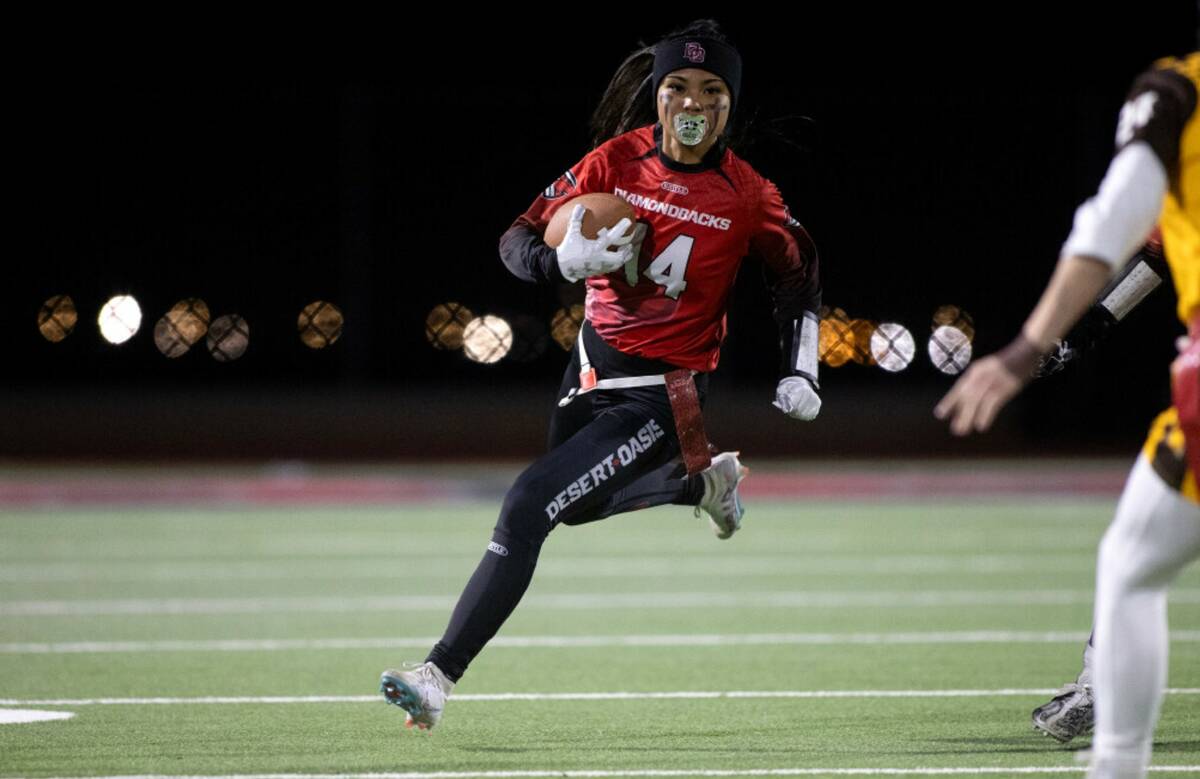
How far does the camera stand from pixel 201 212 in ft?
83.2

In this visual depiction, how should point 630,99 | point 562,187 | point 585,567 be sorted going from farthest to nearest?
point 585,567
point 630,99
point 562,187

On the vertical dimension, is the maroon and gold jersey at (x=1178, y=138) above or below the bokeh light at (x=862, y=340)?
above

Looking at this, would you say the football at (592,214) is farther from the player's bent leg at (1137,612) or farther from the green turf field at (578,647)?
the player's bent leg at (1137,612)

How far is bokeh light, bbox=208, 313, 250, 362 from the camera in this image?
24.2 meters

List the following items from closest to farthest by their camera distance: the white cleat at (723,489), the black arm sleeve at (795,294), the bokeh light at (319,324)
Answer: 1. the black arm sleeve at (795,294)
2. the white cleat at (723,489)
3. the bokeh light at (319,324)

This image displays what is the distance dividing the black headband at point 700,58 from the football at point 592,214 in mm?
488

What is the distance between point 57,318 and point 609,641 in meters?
17.8

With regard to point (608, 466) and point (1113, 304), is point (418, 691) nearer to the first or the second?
point (608, 466)

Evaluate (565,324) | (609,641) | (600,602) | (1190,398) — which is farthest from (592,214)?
(565,324)

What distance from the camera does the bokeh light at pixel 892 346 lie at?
24.1 metres

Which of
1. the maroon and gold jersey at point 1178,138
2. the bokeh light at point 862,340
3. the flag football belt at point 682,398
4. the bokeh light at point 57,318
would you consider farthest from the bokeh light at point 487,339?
the maroon and gold jersey at point 1178,138

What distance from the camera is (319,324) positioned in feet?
78.5

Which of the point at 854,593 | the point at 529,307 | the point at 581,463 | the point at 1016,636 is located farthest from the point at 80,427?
the point at 581,463

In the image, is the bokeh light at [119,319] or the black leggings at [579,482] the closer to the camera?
the black leggings at [579,482]
